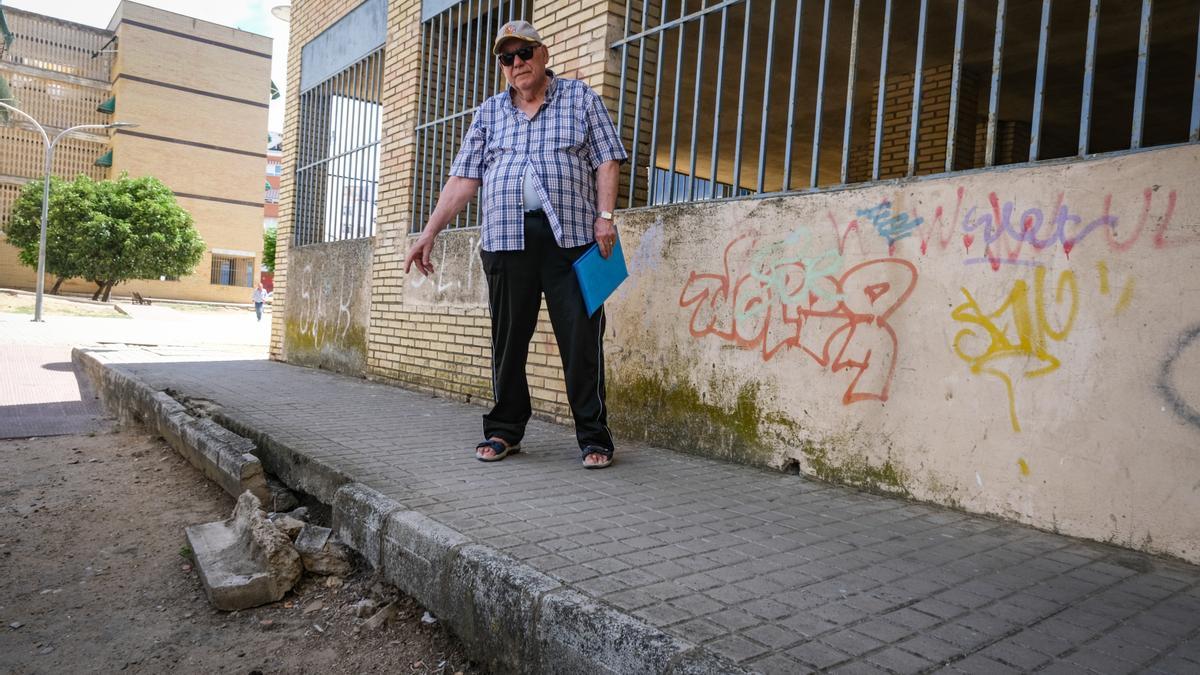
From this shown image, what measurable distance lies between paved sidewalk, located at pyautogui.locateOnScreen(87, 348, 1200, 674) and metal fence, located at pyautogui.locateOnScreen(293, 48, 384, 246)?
4.70m

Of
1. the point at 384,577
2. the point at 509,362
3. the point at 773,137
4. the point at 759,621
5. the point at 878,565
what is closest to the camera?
the point at 759,621

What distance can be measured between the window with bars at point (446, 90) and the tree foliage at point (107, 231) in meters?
29.7

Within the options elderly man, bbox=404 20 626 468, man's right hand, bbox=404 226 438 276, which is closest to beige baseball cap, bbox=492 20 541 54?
elderly man, bbox=404 20 626 468

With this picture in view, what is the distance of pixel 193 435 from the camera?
4.47m

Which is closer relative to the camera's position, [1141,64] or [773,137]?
[1141,64]

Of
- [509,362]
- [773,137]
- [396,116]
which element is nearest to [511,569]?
[509,362]

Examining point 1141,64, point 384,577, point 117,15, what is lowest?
point 384,577

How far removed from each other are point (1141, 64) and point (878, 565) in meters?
2.04

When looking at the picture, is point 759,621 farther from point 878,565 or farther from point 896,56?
point 896,56

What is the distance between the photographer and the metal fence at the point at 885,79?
3773 millimetres

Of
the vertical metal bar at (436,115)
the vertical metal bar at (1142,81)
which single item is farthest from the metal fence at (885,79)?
the vertical metal bar at (436,115)

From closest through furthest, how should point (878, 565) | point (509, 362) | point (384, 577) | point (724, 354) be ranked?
point (878, 565) < point (384, 577) < point (509, 362) < point (724, 354)

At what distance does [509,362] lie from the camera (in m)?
3.69

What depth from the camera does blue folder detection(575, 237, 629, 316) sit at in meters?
3.46
